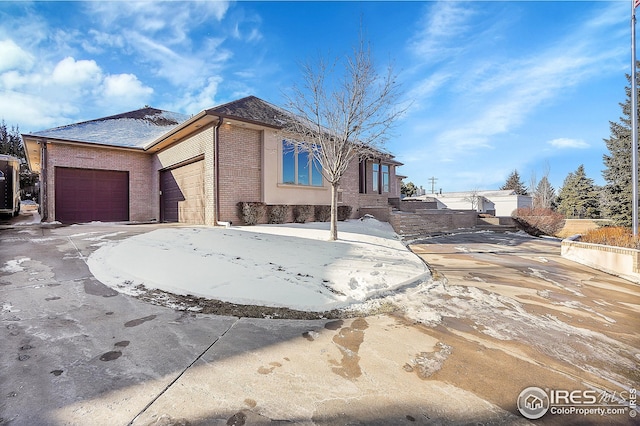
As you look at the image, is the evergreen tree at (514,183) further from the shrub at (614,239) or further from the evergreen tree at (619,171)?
the shrub at (614,239)

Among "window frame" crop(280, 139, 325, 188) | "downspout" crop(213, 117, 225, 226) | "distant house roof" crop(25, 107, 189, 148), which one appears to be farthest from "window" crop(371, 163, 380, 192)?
"distant house roof" crop(25, 107, 189, 148)

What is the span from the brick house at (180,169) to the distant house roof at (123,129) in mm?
43

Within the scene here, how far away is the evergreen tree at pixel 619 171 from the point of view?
59.1 ft

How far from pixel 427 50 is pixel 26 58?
16017mm

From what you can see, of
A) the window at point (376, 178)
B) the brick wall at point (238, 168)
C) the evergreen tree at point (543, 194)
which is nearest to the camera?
the brick wall at point (238, 168)

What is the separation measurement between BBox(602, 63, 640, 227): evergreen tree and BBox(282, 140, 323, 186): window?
20.7m

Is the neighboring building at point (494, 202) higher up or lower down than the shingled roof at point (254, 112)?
lower down

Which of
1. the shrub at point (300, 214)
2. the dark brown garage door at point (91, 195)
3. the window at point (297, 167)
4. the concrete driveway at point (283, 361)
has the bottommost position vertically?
the concrete driveway at point (283, 361)

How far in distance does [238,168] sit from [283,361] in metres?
9.00

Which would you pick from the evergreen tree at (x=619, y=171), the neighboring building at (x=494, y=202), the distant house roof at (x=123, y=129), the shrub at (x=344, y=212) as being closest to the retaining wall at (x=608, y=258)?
the shrub at (x=344, y=212)

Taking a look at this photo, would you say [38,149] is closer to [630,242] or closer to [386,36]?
[386,36]

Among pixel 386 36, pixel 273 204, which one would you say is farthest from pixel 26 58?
pixel 386 36

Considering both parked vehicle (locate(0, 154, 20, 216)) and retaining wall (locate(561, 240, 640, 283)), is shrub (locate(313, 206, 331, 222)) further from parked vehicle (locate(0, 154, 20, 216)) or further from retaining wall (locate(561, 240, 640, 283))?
parked vehicle (locate(0, 154, 20, 216))

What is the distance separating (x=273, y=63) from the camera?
424 inches
